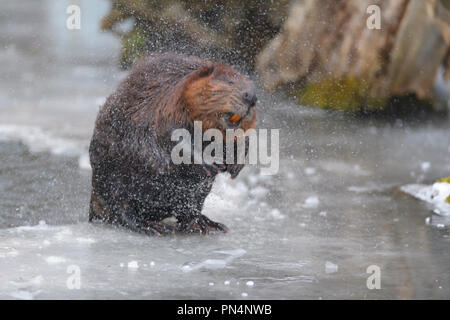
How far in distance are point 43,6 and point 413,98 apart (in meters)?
7.58

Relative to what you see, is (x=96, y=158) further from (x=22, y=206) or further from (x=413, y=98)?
(x=413, y=98)

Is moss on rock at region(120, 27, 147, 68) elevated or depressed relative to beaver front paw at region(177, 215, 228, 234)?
elevated

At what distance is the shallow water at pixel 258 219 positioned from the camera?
11.2 feet

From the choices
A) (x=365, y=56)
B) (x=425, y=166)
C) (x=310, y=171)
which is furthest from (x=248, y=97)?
(x=365, y=56)

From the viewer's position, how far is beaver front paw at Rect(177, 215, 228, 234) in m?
4.59

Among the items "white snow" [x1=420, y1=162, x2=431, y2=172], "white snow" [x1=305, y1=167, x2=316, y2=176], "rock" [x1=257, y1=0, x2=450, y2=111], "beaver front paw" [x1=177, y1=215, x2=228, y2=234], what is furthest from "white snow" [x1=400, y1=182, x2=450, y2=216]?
"rock" [x1=257, y1=0, x2=450, y2=111]

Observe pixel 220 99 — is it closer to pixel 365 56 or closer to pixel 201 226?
pixel 201 226

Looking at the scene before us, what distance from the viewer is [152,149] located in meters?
4.29

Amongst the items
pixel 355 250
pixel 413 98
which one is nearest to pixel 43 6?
pixel 413 98

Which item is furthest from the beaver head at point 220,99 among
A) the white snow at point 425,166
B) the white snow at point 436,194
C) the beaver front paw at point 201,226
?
the white snow at point 425,166

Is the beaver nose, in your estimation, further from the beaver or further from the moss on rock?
the moss on rock

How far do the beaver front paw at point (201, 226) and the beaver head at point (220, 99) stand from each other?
730 mm

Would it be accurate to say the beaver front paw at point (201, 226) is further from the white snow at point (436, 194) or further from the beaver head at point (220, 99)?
the white snow at point (436, 194)

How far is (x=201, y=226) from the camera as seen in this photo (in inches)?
181
